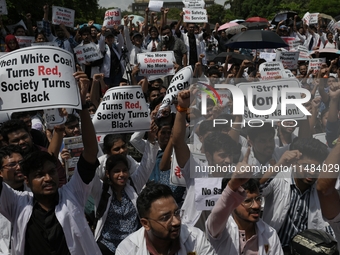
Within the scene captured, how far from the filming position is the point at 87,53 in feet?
34.0

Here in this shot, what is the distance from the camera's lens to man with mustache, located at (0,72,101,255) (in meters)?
3.65

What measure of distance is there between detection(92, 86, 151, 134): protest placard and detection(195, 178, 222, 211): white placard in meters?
1.38

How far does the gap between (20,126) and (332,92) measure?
338cm

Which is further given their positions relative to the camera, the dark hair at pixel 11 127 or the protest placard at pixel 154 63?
the protest placard at pixel 154 63

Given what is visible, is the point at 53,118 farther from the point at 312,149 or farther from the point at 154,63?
the point at 154,63

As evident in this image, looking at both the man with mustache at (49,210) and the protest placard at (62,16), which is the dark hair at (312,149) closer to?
the man with mustache at (49,210)

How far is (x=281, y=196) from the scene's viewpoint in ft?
14.0

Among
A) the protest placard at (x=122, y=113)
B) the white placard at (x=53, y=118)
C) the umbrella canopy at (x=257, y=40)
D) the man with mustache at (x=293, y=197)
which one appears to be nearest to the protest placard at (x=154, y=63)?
the umbrella canopy at (x=257, y=40)

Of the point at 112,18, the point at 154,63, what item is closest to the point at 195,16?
the point at 112,18

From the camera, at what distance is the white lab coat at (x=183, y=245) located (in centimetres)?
345

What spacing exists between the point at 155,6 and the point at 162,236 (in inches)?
400

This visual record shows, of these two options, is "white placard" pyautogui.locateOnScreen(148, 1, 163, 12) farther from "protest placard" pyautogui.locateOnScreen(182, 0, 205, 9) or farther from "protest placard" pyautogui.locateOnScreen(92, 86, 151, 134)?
"protest placard" pyautogui.locateOnScreen(92, 86, 151, 134)

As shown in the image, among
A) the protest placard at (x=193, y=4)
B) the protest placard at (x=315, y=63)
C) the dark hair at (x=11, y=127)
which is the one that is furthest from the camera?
the protest placard at (x=193, y=4)

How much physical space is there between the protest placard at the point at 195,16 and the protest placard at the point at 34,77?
8.22 m
